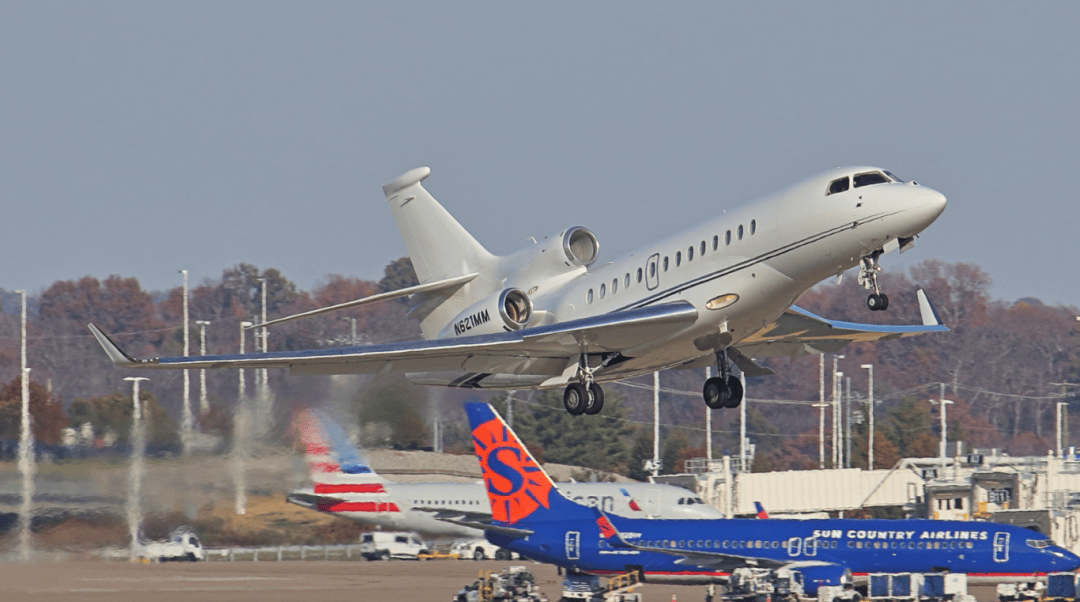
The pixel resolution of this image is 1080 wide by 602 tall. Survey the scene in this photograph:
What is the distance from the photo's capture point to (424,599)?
111ft

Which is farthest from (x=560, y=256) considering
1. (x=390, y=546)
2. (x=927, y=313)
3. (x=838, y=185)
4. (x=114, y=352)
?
(x=390, y=546)

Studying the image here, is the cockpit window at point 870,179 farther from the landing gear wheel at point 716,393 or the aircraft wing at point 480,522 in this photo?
the aircraft wing at point 480,522

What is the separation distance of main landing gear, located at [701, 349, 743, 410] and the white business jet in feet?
0.07

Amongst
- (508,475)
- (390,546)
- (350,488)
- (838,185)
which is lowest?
(390,546)

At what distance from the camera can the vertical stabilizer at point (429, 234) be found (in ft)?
88.2

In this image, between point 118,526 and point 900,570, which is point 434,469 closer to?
point 118,526

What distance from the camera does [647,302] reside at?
2147 cm

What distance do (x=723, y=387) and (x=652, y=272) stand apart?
8.20 feet

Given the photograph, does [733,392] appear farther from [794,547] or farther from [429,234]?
[429,234]

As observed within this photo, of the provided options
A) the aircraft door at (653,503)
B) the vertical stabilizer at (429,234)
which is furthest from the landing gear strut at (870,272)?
the aircraft door at (653,503)

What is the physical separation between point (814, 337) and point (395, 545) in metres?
22.7

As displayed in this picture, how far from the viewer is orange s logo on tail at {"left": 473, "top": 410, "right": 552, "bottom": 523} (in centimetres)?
3105

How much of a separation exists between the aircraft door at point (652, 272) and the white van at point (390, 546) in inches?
823

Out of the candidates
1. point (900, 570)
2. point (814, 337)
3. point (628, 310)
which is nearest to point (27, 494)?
point (628, 310)
